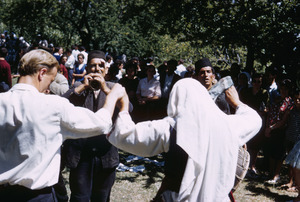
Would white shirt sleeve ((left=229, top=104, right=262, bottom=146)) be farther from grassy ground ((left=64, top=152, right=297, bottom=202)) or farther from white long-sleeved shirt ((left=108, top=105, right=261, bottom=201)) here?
grassy ground ((left=64, top=152, right=297, bottom=202))

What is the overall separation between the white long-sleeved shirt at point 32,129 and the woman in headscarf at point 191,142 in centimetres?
29

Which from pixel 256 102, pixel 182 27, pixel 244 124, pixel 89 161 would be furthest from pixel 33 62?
pixel 182 27

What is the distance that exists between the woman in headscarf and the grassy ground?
2972 mm

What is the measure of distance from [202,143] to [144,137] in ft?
1.18

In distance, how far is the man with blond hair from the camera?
1.97 metres

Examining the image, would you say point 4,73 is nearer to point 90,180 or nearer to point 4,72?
point 4,72

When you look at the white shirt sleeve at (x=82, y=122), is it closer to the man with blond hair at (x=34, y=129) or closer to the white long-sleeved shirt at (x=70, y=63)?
the man with blond hair at (x=34, y=129)

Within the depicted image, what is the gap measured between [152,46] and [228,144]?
21031 mm

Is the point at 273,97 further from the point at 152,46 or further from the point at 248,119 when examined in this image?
the point at 152,46

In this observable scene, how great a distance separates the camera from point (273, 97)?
262 inches

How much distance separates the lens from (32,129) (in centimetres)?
197

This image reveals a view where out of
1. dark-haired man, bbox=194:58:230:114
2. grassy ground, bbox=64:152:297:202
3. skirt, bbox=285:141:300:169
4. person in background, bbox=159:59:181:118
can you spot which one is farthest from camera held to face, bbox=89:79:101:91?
person in background, bbox=159:59:181:118

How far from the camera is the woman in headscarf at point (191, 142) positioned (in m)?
1.92

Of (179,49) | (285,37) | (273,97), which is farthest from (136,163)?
(179,49)
